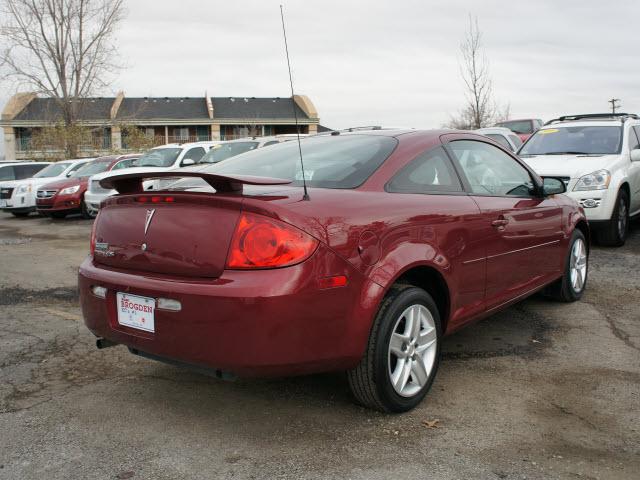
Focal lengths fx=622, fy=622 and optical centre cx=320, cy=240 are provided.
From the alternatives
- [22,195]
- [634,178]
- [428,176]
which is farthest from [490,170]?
[22,195]

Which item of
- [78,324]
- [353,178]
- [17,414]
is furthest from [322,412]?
[78,324]

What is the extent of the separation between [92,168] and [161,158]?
3448 millimetres

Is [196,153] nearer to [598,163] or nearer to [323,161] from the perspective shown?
[598,163]

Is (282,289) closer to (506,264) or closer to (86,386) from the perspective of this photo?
(86,386)

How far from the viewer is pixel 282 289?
2697 mm

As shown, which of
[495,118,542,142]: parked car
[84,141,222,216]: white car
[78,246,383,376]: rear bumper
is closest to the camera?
[78,246,383,376]: rear bumper

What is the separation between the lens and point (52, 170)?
704 inches

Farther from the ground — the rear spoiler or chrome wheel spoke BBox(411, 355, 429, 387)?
the rear spoiler

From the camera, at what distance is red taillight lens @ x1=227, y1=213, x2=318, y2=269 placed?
276 cm

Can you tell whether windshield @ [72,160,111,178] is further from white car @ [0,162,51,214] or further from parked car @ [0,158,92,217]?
white car @ [0,162,51,214]

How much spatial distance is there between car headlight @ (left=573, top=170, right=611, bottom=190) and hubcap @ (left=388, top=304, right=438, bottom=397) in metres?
5.36

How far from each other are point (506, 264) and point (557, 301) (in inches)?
68.0

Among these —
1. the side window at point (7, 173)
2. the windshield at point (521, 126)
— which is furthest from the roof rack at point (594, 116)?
the side window at point (7, 173)

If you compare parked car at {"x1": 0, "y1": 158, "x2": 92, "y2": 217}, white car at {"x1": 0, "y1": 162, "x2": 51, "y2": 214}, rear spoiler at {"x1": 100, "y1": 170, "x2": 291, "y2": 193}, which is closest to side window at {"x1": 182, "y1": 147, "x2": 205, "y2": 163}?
parked car at {"x1": 0, "y1": 158, "x2": 92, "y2": 217}
